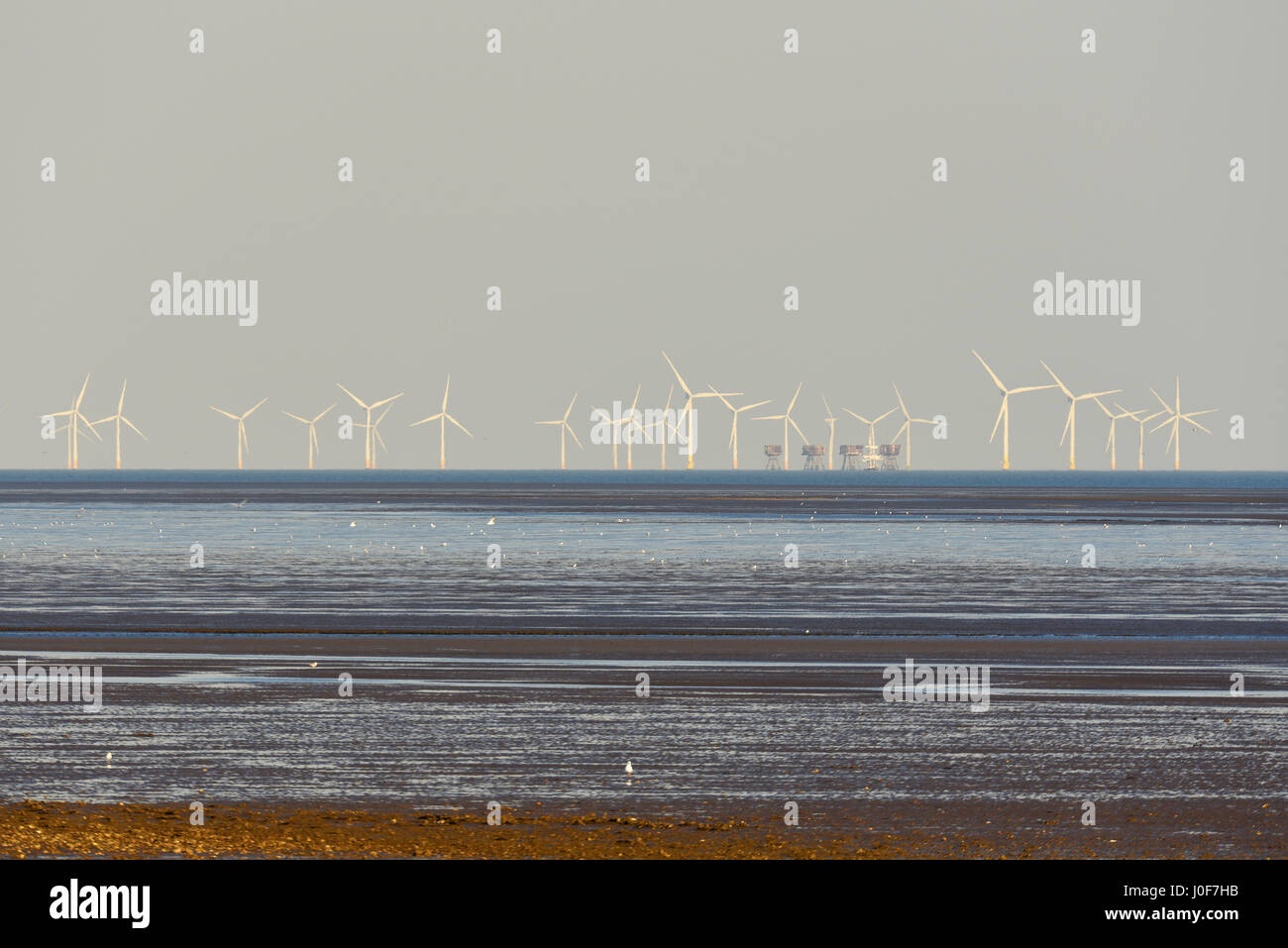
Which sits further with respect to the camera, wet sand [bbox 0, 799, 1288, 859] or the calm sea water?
the calm sea water

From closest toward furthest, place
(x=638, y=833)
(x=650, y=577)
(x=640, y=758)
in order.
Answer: (x=638, y=833) < (x=640, y=758) < (x=650, y=577)

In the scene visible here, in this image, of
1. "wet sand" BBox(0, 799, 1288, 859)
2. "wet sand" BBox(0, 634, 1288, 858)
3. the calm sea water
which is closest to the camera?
"wet sand" BBox(0, 799, 1288, 859)

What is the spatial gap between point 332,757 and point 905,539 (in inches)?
2658

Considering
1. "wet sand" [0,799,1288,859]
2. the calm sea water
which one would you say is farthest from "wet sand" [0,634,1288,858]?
the calm sea water

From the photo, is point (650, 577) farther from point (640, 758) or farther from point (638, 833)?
point (638, 833)

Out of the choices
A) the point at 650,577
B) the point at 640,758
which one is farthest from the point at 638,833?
the point at 650,577

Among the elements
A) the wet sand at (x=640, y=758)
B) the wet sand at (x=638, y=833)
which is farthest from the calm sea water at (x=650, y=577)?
the wet sand at (x=638, y=833)

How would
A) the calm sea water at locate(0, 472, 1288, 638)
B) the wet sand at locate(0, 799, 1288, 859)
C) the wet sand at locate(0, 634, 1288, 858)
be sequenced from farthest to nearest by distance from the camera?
the calm sea water at locate(0, 472, 1288, 638), the wet sand at locate(0, 634, 1288, 858), the wet sand at locate(0, 799, 1288, 859)

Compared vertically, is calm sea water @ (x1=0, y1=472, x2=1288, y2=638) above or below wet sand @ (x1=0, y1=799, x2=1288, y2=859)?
above

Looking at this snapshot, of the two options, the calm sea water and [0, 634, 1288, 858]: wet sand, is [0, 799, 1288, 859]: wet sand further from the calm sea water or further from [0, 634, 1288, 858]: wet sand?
the calm sea water

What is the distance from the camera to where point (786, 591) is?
160ft
